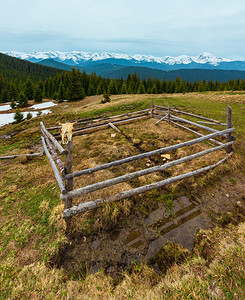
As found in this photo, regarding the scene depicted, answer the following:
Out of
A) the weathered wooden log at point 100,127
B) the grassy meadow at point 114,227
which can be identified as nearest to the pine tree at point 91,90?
the weathered wooden log at point 100,127

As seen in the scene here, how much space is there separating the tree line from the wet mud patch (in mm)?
45427

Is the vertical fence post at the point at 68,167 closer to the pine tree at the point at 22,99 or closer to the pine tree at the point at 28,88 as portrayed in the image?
the pine tree at the point at 22,99

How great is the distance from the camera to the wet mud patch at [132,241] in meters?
3.33

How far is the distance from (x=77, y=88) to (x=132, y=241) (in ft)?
152

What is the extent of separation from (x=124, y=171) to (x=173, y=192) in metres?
2.27

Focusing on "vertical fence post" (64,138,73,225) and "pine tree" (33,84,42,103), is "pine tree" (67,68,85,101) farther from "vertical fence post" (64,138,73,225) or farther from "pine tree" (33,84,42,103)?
"vertical fence post" (64,138,73,225)

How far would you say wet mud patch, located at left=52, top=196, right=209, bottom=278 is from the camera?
3332 millimetres

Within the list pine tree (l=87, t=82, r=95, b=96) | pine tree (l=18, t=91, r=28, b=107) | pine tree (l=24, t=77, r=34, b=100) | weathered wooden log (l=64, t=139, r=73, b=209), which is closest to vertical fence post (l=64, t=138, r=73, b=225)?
weathered wooden log (l=64, t=139, r=73, b=209)

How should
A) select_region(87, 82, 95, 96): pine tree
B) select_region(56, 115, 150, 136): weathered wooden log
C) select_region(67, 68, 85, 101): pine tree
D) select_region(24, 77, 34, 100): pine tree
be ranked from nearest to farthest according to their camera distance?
1. select_region(56, 115, 150, 136): weathered wooden log
2. select_region(67, 68, 85, 101): pine tree
3. select_region(87, 82, 95, 96): pine tree
4. select_region(24, 77, 34, 100): pine tree

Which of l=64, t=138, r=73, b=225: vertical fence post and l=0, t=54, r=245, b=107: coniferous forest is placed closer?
l=64, t=138, r=73, b=225: vertical fence post

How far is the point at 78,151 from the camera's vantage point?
29.3ft

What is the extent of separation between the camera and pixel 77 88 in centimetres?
4244

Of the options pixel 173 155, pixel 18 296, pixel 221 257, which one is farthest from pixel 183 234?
pixel 173 155

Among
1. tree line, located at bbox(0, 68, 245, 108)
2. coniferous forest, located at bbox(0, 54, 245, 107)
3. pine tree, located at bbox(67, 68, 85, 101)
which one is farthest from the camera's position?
coniferous forest, located at bbox(0, 54, 245, 107)
